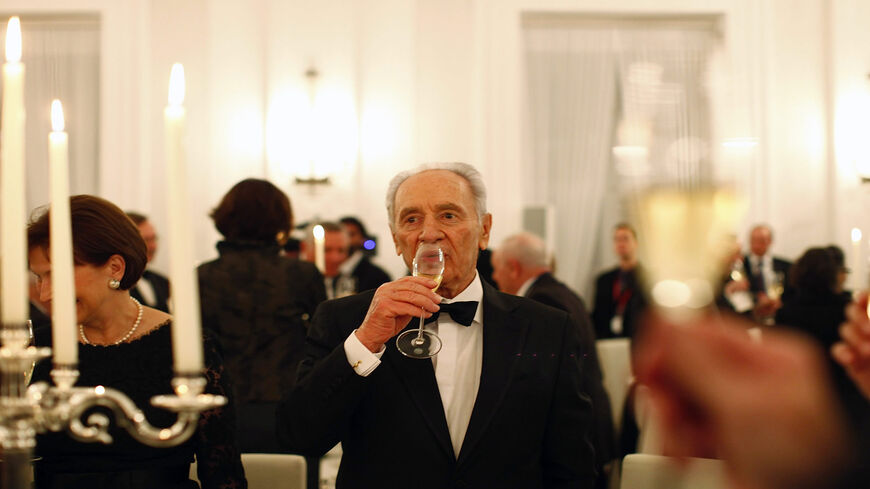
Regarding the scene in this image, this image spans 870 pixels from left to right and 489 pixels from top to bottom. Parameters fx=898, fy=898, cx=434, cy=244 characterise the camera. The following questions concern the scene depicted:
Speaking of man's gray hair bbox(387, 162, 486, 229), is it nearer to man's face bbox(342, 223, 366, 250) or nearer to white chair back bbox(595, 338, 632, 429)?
white chair back bbox(595, 338, 632, 429)

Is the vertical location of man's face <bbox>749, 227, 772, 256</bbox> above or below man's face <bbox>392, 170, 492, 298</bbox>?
below

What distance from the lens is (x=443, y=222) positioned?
105 inches

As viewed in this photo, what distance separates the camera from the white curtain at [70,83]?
9750 mm

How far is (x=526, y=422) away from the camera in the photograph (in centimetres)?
250

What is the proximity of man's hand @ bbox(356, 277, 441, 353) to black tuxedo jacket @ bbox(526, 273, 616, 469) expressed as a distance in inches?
83.9

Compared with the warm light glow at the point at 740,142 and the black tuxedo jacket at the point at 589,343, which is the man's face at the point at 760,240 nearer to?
the black tuxedo jacket at the point at 589,343

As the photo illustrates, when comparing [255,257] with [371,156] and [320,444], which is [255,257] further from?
[371,156]

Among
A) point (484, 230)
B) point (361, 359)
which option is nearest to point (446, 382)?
point (361, 359)

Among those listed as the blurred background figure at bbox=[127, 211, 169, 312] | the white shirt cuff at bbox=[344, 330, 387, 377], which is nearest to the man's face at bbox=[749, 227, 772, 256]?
the blurred background figure at bbox=[127, 211, 169, 312]

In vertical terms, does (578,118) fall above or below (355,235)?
above

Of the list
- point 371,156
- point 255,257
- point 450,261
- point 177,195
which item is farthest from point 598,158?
point 177,195

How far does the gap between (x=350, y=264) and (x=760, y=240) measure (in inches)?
169

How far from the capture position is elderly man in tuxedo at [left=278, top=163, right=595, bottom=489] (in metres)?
2.38

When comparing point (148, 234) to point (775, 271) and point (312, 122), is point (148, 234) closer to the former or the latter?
point (312, 122)
